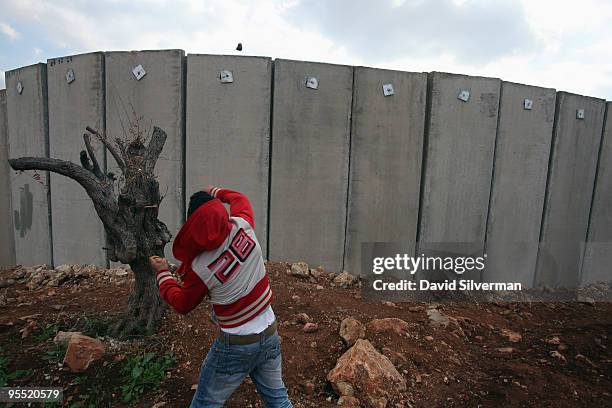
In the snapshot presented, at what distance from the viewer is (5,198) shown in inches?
226

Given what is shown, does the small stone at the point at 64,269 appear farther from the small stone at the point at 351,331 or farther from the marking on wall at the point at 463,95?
the marking on wall at the point at 463,95

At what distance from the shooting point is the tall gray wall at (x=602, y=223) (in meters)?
5.82

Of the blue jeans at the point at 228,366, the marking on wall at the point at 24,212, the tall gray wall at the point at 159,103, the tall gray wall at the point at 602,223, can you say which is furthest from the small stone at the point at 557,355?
the marking on wall at the point at 24,212

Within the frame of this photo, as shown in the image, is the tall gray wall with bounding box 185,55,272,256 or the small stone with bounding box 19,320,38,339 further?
the tall gray wall with bounding box 185,55,272,256

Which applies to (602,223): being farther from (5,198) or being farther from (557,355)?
(5,198)

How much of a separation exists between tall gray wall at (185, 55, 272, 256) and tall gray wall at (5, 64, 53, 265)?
2367 mm

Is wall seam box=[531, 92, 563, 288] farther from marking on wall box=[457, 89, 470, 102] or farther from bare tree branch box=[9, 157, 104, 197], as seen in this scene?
bare tree branch box=[9, 157, 104, 197]

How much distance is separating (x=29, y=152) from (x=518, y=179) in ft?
24.4

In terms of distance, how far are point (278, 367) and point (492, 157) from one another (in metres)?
4.58

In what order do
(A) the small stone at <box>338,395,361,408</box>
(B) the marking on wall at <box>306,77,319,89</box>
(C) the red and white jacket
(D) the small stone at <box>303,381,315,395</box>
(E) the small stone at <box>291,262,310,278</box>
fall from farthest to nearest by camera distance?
1. (B) the marking on wall at <box>306,77,319,89</box>
2. (E) the small stone at <box>291,262,310,278</box>
3. (D) the small stone at <box>303,381,315,395</box>
4. (A) the small stone at <box>338,395,361,408</box>
5. (C) the red and white jacket

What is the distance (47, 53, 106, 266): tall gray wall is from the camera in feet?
14.8

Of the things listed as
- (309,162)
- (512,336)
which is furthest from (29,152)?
(512,336)

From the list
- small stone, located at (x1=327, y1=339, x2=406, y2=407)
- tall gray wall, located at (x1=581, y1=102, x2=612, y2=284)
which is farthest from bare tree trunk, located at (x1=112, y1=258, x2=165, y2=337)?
tall gray wall, located at (x1=581, y1=102, x2=612, y2=284)

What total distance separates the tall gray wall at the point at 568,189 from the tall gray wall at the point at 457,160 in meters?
1.33
